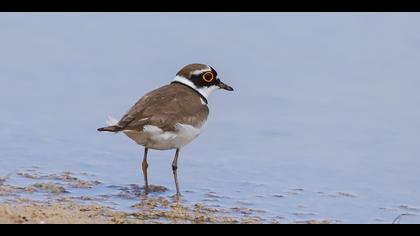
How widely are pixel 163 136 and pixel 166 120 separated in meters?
0.16

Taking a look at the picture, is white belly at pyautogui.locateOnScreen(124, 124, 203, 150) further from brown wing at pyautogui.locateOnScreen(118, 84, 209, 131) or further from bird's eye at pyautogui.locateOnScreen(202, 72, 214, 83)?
bird's eye at pyautogui.locateOnScreen(202, 72, 214, 83)

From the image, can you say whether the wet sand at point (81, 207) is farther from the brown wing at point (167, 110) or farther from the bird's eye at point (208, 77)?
the bird's eye at point (208, 77)

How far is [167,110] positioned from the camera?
960 centimetres

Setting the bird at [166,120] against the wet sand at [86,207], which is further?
the bird at [166,120]

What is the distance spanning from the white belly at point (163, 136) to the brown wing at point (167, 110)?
48 mm

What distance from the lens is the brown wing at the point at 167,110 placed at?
30.6 feet

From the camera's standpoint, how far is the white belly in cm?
934

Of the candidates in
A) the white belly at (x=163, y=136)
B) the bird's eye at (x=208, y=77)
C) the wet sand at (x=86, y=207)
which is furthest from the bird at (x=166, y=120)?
the wet sand at (x=86, y=207)

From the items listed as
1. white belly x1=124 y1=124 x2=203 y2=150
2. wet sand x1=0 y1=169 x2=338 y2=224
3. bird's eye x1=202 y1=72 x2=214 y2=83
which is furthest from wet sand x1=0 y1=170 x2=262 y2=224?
bird's eye x1=202 y1=72 x2=214 y2=83

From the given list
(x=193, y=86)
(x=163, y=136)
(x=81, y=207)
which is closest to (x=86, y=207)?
(x=81, y=207)

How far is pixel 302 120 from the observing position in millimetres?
A: 12461

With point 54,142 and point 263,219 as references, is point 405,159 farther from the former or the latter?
point 54,142

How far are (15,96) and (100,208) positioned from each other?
469 cm
